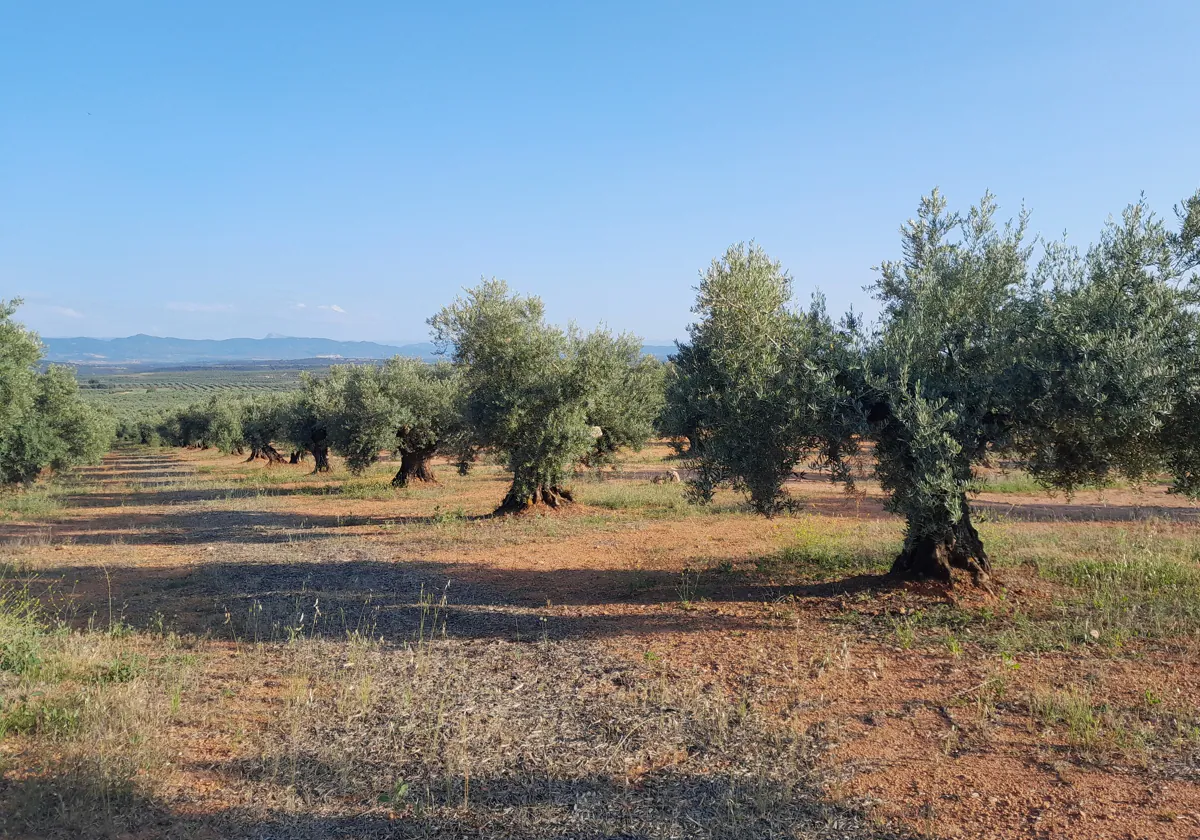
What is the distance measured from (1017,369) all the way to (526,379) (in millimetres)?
14029

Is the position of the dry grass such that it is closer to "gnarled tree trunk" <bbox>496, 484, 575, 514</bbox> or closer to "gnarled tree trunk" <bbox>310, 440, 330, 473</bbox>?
"gnarled tree trunk" <bbox>496, 484, 575, 514</bbox>

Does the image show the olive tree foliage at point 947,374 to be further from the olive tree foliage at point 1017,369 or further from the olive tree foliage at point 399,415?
the olive tree foliage at point 399,415

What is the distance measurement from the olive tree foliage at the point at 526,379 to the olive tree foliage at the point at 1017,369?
1127 cm

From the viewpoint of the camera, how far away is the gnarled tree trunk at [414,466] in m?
33.0

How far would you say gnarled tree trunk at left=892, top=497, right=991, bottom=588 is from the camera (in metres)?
11.2

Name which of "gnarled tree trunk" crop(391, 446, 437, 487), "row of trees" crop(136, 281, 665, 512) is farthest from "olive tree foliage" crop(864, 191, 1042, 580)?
"gnarled tree trunk" crop(391, 446, 437, 487)

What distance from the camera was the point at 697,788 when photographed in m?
5.98

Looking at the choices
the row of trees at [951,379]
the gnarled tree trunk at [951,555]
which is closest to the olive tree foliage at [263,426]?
the row of trees at [951,379]

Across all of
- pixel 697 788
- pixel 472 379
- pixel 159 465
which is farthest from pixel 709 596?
pixel 159 465

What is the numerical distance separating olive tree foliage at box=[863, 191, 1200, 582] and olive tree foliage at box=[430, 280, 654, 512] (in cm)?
1127

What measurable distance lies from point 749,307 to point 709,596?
196 inches

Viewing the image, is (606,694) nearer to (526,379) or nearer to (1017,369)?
(1017,369)

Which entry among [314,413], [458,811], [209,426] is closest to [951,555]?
[458,811]

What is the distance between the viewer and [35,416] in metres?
30.5
